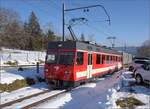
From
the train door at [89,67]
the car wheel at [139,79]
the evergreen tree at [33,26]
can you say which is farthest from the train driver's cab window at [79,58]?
the evergreen tree at [33,26]

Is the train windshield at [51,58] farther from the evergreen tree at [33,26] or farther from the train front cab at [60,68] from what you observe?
the evergreen tree at [33,26]

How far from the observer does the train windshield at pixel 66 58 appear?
1702 centimetres

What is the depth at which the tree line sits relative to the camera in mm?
63725

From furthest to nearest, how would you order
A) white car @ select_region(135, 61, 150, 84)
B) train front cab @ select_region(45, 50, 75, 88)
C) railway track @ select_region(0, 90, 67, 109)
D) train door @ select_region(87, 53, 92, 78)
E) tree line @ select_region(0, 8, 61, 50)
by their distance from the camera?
tree line @ select_region(0, 8, 61, 50), white car @ select_region(135, 61, 150, 84), train door @ select_region(87, 53, 92, 78), train front cab @ select_region(45, 50, 75, 88), railway track @ select_region(0, 90, 67, 109)

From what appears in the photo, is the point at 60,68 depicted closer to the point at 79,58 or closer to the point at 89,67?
the point at 79,58

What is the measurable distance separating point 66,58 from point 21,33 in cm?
6010

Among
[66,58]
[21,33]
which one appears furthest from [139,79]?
[21,33]

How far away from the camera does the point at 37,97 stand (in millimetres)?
14227

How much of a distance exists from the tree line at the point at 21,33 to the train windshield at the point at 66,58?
4601cm

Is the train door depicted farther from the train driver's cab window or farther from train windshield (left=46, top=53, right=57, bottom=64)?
train windshield (left=46, top=53, right=57, bottom=64)

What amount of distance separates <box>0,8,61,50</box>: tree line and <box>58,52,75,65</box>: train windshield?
→ 1811 inches

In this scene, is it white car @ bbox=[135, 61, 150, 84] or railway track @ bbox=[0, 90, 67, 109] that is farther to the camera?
white car @ bbox=[135, 61, 150, 84]

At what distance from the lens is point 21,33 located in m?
75.6

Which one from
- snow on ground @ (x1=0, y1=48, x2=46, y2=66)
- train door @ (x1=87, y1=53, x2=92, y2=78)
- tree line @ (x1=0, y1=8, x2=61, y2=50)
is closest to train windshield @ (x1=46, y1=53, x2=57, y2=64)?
train door @ (x1=87, y1=53, x2=92, y2=78)
